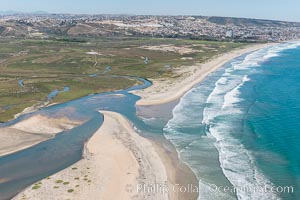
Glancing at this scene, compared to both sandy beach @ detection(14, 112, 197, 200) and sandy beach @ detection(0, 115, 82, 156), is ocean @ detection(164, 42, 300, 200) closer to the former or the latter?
sandy beach @ detection(14, 112, 197, 200)

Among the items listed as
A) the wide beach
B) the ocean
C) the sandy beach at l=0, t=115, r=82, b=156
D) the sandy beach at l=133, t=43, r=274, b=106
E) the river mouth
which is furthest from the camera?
the sandy beach at l=133, t=43, r=274, b=106

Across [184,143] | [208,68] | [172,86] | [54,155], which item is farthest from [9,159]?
[208,68]

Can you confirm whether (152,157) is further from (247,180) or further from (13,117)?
(13,117)

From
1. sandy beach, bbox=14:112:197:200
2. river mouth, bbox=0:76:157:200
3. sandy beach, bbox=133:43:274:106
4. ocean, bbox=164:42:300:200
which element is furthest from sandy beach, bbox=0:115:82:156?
sandy beach, bbox=133:43:274:106

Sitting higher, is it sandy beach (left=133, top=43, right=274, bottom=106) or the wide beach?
sandy beach (left=133, top=43, right=274, bottom=106)

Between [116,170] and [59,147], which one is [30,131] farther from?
→ [116,170]

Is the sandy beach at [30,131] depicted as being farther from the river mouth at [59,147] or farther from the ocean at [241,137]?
the ocean at [241,137]

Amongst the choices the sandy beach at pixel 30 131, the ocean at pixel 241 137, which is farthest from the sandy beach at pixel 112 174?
the sandy beach at pixel 30 131
